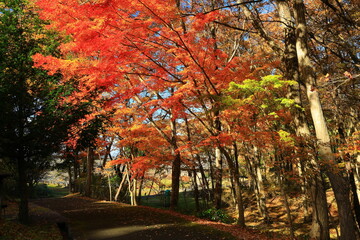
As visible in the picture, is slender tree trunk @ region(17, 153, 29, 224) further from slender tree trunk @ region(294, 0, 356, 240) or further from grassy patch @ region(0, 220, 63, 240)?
slender tree trunk @ region(294, 0, 356, 240)

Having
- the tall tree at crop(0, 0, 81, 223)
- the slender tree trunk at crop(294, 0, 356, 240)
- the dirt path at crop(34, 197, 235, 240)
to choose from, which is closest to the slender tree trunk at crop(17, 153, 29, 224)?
the tall tree at crop(0, 0, 81, 223)

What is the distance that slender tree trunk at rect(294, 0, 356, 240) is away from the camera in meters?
6.05

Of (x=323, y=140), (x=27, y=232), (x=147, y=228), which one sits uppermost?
(x=323, y=140)

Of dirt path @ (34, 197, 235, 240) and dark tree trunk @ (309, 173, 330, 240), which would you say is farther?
dirt path @ (34, 197, 235, 240)

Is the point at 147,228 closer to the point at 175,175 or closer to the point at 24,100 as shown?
the point at 175,175

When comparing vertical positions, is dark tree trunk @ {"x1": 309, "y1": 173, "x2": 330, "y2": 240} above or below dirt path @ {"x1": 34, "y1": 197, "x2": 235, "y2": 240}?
above

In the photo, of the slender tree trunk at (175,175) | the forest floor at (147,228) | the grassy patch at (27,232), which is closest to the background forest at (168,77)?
the grassy patch at (27,232)

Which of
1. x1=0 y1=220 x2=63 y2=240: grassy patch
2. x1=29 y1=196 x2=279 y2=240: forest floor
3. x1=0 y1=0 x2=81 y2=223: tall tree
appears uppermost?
x1=0 y1=0 x2=81 y2=223: tall tree

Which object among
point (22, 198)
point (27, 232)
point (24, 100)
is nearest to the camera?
point (27, 232)

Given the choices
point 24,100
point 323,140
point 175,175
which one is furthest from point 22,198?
point 323,140

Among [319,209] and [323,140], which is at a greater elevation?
[323,140]

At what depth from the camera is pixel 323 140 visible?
6.29 meters

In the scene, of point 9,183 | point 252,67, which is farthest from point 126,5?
point 9,183

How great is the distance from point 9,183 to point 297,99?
2398cm
